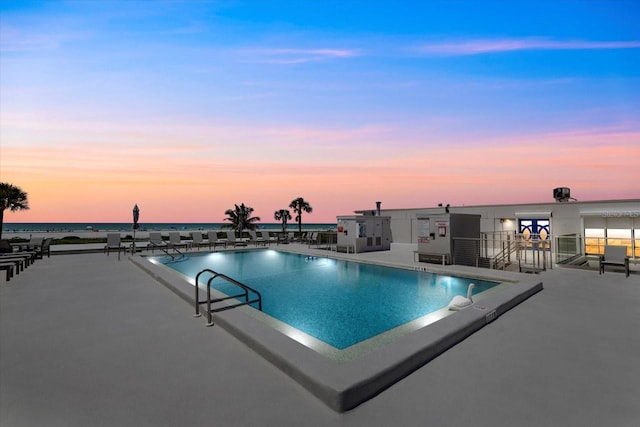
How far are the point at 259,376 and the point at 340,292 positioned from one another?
5.04 meters

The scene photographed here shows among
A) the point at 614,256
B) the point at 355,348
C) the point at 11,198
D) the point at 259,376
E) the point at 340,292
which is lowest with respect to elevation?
the point at 340,292

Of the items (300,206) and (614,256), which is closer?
(614,256)

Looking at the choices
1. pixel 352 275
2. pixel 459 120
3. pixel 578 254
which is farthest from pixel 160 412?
pixel 578 254

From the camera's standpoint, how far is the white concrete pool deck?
2463 millimetres

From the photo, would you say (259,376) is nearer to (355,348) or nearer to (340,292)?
(355,348)

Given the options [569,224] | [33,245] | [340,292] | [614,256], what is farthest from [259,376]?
[569,224]

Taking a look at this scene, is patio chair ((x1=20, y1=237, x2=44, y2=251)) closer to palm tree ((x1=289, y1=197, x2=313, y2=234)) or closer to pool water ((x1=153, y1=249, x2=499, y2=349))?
pool water ((x1=153, y1=249, x2=499, y2=349))

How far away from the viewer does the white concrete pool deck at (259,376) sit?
246 centimetres

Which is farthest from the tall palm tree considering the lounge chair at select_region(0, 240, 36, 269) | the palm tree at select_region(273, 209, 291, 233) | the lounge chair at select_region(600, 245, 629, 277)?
the lounge chair at select_region(600, 245, 629, 277)

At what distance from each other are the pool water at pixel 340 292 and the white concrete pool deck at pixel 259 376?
1737 millimetres

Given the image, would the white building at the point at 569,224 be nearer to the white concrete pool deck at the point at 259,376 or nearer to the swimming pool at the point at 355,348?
the swimming pool at the point at 355,348

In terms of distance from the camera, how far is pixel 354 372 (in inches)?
114

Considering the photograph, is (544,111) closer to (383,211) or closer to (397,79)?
(397,79)

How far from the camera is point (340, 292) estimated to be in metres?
7.96
